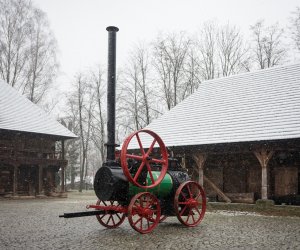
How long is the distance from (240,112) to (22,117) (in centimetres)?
1383

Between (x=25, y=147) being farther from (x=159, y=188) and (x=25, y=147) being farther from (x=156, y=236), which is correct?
(x=156, y=236)

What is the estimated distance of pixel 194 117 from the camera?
61.1ft

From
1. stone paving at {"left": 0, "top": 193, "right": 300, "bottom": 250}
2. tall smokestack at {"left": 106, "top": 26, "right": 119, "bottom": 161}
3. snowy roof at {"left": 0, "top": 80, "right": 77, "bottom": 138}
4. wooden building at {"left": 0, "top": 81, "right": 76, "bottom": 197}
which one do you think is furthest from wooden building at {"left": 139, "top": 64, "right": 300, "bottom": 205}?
wooden building at {"left": 0, "top": 81, "right": 76, "bottom": 197}

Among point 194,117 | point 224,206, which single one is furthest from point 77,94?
point 224,206

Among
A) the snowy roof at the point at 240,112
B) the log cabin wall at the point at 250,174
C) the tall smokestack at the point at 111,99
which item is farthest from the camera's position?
the log cabin wall at the point at 250,174

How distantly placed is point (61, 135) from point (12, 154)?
315 centimetres

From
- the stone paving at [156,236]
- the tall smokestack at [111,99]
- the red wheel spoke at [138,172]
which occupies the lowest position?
the stone paving at [156,236]

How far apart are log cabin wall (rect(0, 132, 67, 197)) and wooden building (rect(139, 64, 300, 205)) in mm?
9117

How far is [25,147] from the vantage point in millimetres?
25797

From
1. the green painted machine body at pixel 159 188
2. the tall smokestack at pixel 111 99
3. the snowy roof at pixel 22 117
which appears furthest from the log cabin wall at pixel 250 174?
the snowy roof at pixel 22 117

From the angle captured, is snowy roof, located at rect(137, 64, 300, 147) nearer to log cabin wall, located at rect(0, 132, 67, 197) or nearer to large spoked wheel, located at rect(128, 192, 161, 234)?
large spoked wheel, located at rect(128, 192, 161, 234)

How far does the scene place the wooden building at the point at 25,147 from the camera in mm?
23547

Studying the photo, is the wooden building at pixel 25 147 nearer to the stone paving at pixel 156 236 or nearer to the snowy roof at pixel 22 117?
the snowy roof at pixel 22 117

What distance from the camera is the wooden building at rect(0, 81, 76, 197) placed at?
2355 cm
